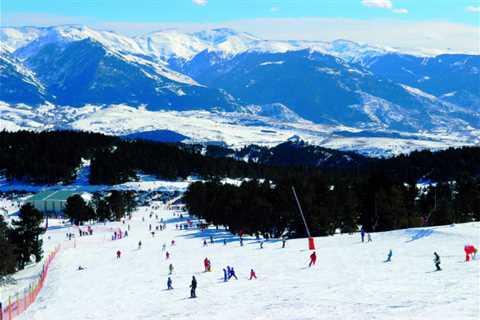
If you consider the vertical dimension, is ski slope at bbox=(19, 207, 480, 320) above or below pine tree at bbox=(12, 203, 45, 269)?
below

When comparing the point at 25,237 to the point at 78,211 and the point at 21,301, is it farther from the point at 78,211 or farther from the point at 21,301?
the point at 78,211

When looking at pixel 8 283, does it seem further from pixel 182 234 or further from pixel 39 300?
pixel 182 234

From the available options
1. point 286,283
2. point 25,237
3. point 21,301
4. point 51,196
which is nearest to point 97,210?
point 51,196

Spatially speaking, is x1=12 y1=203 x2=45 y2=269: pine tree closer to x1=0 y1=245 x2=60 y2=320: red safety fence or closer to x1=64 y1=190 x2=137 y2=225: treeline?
x1=0 y1=245 x2=60 y2=320: red safety fence

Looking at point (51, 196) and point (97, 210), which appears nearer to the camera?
point (97, 210)

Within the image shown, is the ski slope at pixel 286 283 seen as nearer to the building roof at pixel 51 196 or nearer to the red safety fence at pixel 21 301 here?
the red safety fence at pixel 21 301

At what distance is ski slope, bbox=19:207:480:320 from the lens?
1542 inches

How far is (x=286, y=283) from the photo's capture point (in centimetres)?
5041

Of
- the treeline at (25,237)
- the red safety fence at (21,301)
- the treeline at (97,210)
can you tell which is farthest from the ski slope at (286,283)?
the treeline at (97,210)

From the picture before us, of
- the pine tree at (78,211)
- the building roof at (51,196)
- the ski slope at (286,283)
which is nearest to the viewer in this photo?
the ski slope at (286,283)

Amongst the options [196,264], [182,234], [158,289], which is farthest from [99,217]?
[158,289]

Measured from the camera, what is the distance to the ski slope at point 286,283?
39.2 metres

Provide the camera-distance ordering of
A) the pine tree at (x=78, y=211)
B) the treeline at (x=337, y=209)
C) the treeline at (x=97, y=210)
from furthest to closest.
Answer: the treeline at (x=97, y=210), the pine tree at (x=78, y=211), the treeline at (x=337, y=209)

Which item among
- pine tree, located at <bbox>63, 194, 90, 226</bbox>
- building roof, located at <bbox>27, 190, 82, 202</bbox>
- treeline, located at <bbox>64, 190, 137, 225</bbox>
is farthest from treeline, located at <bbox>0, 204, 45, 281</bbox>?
building roof, located at <bbox>27, 190, 82, 202</bbox>
